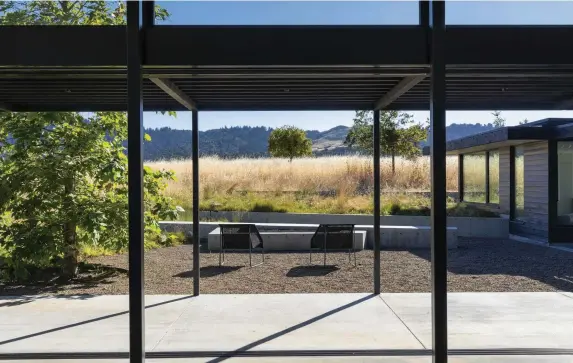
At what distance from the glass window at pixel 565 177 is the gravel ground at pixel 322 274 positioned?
1982mm

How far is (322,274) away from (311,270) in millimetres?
388

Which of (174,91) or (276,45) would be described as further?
(174,91)

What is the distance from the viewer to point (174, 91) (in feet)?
18.1

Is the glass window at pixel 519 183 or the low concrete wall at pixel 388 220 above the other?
the glass window at pixel 519 183

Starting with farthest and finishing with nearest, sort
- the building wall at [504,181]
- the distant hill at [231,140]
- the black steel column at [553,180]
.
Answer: the distant hill at [231,140], the building wall at [504,181], the black steel column at [553,180]

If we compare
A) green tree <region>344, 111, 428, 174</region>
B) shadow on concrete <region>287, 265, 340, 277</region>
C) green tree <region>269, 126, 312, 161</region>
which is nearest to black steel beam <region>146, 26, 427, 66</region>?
shadow on concrete <region>287, 265, 340, 277</region>

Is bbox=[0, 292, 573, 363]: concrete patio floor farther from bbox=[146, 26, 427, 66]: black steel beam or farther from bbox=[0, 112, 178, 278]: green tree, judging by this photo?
bbox=[146, 26, 427, 66]: black steel beam

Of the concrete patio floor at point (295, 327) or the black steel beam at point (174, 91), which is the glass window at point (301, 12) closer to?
the black steel beam at point (174, 91)

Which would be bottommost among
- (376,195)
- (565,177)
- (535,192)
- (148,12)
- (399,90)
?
(535,192)

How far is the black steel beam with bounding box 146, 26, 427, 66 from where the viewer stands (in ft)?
13.1

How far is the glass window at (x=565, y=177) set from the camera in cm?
1284

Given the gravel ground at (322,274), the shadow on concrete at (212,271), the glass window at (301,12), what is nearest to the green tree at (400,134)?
the gravel ground at (322,274)

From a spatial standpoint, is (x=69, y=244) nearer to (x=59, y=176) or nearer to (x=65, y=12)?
(x=59, y=176)

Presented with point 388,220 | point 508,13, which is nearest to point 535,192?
point 388,220
